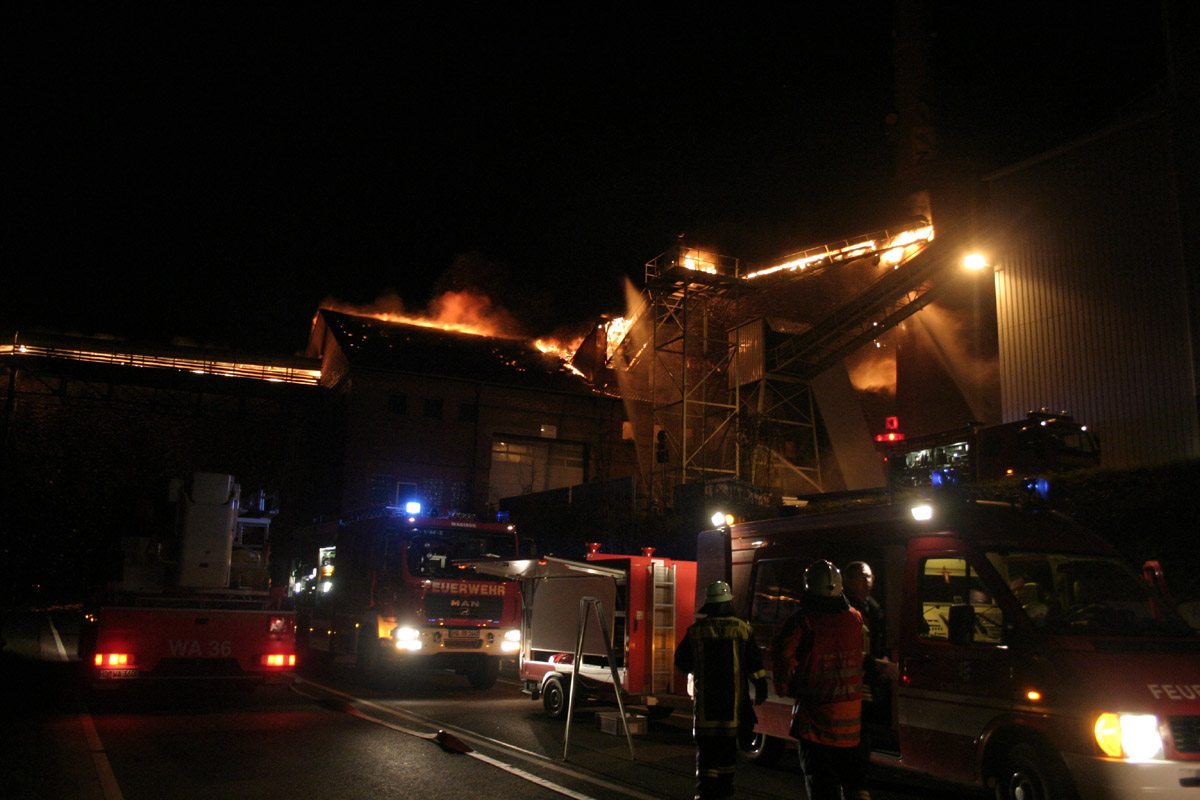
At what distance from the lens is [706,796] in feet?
18.5

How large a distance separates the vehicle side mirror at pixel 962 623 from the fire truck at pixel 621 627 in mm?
4482

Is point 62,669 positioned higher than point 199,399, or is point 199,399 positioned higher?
point 199,399

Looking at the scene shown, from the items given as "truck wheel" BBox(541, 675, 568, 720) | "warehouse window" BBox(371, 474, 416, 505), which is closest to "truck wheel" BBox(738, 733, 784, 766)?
"truck wheel" BBox(541, 675, 568, 720)

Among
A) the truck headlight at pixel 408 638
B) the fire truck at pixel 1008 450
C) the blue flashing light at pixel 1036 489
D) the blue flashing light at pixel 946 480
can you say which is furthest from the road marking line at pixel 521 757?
the fire truck at pixel 1008 450

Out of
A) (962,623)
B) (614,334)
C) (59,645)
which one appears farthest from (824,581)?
(614,334)

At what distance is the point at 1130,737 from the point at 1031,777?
0.74m

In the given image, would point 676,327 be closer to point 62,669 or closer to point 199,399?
point 199,399

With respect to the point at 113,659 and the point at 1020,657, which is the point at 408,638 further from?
the point at 1020,657

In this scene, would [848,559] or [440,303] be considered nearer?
[848,559]

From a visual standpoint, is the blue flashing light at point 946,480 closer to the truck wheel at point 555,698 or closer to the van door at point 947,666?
the van door at point 947,666

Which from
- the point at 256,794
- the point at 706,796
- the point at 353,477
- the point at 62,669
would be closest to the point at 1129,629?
the point at 706,796

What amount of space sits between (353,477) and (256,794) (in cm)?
2843

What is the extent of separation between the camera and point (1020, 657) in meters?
6.02

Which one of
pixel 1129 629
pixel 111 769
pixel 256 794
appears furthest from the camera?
pixel 111 769
